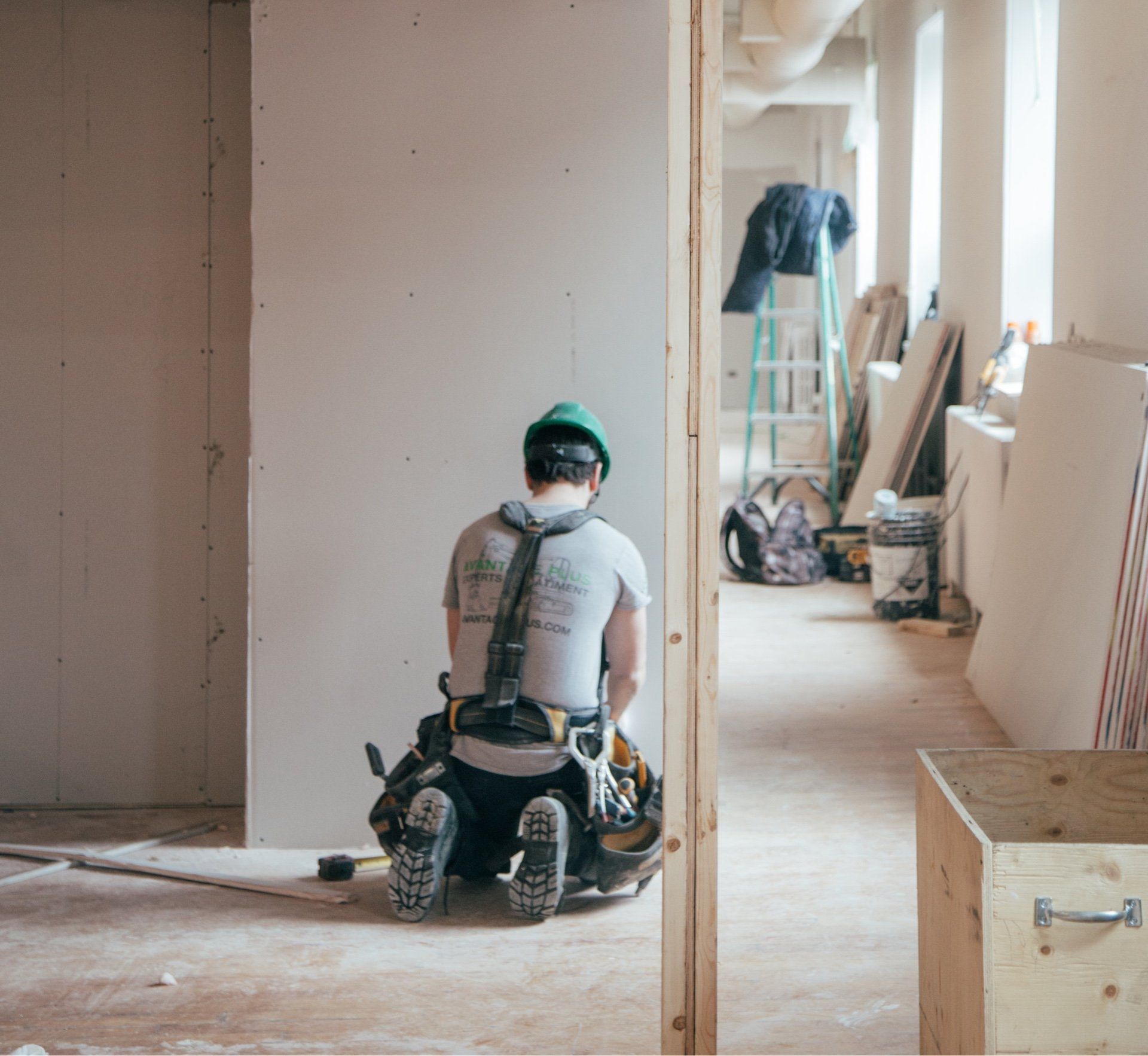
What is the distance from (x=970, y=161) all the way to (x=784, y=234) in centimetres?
185

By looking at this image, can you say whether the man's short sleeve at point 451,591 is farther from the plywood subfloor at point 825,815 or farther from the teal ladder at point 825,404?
the teal ladder at point 825,404

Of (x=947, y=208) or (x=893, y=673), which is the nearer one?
(x=893, y=673)

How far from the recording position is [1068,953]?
5.91ft

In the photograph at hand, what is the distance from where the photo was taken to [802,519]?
24.1ft

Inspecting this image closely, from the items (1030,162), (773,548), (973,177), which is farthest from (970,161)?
(773,548)

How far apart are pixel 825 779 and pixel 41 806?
89.2 inches

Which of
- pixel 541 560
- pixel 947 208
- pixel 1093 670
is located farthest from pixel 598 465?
pixel 947 208

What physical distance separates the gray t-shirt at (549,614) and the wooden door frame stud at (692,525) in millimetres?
991

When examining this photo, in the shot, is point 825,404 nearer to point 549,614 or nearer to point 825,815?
point 825,815

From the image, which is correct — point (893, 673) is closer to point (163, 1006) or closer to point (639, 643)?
point (639, 643)

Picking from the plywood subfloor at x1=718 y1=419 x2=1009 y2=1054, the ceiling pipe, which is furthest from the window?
the plywood subfloor at x1=718 y1=419 x2=1009 y2=1054

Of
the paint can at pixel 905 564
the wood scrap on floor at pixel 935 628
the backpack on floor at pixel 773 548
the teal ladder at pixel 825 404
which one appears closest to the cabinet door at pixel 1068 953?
the wood scrap on floor at pixel 935 628

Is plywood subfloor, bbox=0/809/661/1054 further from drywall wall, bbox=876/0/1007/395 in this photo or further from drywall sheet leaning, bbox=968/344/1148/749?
drywall wall, bbox=876/0/1007/395

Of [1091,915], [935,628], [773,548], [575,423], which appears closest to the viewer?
[1091,915]
